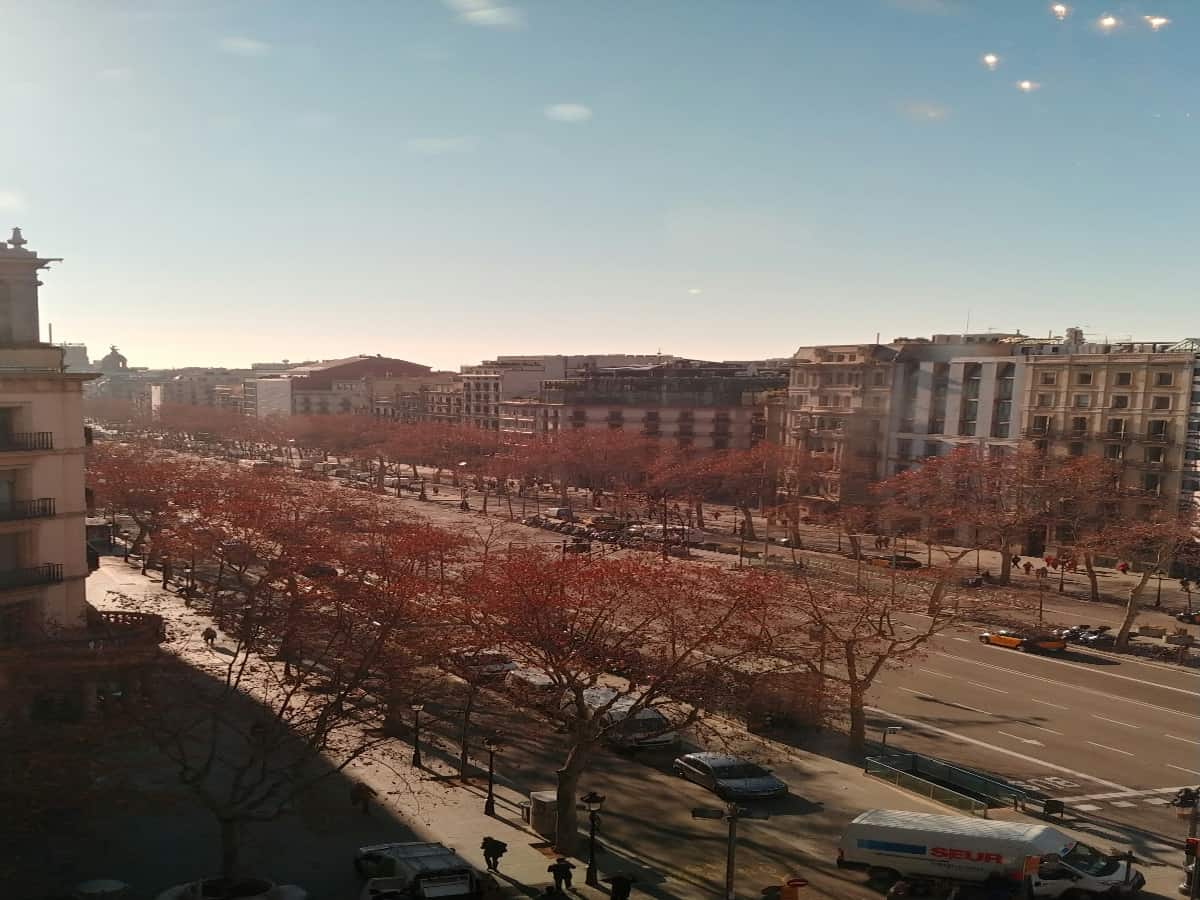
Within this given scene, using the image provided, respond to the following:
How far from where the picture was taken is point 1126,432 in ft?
202

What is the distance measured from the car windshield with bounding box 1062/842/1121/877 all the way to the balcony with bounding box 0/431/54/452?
2919 centimetres

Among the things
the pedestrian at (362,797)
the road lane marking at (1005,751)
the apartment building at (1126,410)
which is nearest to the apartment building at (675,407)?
the apartment building at (1126,410)

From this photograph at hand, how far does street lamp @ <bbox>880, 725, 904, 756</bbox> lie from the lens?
2791 cm

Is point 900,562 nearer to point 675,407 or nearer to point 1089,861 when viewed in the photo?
point 1089,861

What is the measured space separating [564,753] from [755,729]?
574 centimetres

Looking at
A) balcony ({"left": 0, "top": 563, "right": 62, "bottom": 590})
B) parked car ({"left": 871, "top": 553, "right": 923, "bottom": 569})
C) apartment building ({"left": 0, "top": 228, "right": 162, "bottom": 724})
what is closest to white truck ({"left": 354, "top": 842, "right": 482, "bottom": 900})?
apartment building ({"left": 0, "top": 228, "right": 162, "bottom": 724})

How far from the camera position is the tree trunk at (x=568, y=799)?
2081 cm

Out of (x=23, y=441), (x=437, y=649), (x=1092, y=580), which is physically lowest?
(x=1092, y=580)

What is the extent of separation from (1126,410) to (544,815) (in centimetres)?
5391

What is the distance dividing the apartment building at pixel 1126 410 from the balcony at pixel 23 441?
2250 inches

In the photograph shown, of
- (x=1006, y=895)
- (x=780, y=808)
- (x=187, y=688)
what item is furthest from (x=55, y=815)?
(x=1006, y=895)

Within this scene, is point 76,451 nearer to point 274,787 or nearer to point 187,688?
point 187,688

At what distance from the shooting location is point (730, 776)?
2458 cm

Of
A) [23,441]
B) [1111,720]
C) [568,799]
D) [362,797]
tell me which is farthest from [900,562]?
[23,441]
